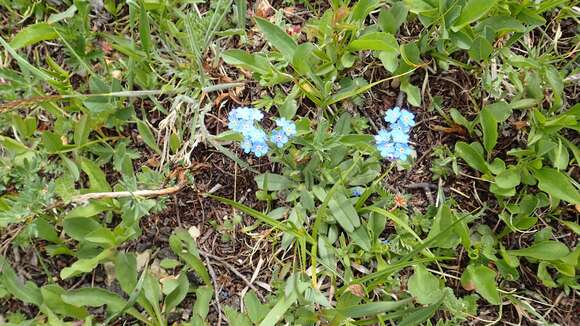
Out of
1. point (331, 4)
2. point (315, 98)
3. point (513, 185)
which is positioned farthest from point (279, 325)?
point (331, 4)

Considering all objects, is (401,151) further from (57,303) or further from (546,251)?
(57,303)

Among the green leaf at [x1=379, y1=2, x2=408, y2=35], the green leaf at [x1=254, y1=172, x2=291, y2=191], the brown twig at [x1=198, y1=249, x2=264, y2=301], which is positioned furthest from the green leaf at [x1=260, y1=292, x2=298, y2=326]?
the green leaf at [x1=379, y1=2, x2=408, y2=35]

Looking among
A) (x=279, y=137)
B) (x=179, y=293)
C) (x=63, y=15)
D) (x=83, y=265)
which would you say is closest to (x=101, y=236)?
(x=83, y=265)

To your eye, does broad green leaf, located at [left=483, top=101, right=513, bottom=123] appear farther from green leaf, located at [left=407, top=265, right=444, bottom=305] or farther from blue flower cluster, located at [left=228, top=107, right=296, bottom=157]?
blue flower cluster, located at [left=228, top=107, right=296, bottom=157]

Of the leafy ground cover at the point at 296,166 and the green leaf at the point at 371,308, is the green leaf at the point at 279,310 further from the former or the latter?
the green leaf at the point at 371,308

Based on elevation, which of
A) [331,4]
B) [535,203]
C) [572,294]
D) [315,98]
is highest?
[331,4]

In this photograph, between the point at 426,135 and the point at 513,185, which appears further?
the point at 426,135

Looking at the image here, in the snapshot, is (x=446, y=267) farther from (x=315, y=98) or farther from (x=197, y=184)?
(x=197, y=184)
